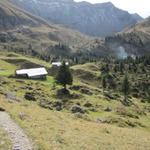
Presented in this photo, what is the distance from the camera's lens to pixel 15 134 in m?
28.7

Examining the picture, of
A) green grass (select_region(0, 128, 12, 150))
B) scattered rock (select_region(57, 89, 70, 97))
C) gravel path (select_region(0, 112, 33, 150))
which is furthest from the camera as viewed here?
scattered rock (select_region(57, 89, 70, 97))

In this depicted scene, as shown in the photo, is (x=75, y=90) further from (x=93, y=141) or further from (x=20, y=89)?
(x=93, y=141)

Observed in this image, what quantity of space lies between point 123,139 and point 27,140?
50.7 ft

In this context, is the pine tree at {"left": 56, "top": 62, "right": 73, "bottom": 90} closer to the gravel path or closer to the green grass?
the gravel path

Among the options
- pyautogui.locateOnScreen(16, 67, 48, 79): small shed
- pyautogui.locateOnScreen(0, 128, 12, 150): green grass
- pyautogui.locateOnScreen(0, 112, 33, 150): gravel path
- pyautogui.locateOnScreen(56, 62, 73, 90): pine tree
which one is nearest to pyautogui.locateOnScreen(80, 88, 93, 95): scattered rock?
pyautogui.locateOnScreen(56, 62, 73, 90): pine tree

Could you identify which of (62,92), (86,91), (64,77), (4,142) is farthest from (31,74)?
(4,142)

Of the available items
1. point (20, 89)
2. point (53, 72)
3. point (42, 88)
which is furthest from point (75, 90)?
point (53, 72)

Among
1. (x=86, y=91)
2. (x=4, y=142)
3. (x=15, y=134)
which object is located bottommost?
(x=86, y=91)

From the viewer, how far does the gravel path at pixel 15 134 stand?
82.1 ft

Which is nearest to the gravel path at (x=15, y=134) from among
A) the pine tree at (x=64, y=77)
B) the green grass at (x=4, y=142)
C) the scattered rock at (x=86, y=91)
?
the green grass at (x=4, y=142)

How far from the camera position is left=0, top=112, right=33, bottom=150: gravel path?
25.0 m

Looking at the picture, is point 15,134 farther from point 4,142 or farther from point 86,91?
point 86,91

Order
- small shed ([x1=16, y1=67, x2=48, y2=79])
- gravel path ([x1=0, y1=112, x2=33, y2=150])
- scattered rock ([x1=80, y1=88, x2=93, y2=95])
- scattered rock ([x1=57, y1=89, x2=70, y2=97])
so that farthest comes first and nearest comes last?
small shed ([x1=16, y1=67, x2=48, y2=79]) → scattered rock ([x1=80, y1=88, x2=93, y2=95]) → scattered rock ([x1=57, y1=89, x2=70, y2=97]) → gravel path ([x1=0, y1=112, x2=33, y2=150])

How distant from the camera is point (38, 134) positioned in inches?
1182
